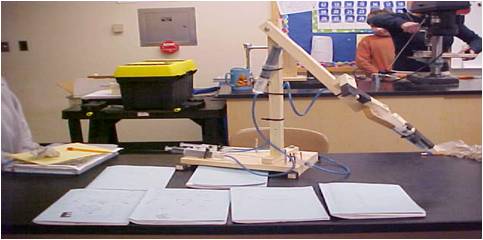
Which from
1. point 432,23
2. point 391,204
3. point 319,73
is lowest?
point 391,204

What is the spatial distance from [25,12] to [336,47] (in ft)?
9.06

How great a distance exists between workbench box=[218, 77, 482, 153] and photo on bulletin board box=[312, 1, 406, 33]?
5.07 ft

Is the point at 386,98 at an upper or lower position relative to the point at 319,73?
lower

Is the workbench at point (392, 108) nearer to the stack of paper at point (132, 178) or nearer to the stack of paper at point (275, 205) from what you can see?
the stack of paper at point (132, 178)

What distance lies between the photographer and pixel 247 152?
125 centimetres

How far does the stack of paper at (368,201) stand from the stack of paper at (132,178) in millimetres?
404

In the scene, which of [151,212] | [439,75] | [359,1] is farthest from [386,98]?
[359,1]

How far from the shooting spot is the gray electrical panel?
3.80 m

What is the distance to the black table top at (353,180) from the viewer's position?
2.72 feet

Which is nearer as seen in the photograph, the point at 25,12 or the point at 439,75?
the point at 439,75

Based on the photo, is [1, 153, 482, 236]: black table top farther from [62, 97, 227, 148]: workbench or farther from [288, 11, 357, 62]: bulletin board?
[288, 11, 357, 62]: bulletin board

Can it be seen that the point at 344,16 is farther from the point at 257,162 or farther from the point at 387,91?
the point at 257,162

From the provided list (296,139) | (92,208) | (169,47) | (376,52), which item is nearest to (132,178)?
(92,208)

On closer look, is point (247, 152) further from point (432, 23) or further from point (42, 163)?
point (432, 23)
